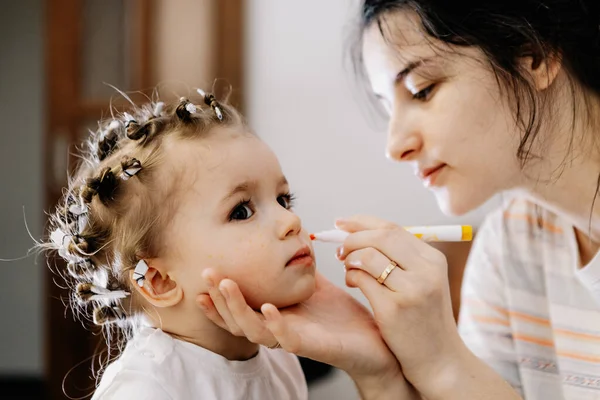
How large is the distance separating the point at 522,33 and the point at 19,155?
3.44 metres

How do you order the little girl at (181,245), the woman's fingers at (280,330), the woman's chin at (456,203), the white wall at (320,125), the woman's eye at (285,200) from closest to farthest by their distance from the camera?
1. the woman's fingers at (280,330)
2. the little girl at (181,245)
3. the woman's eye at (285,200)
4. the woman's chin at (456,203)
5. the white wall at (320,125)

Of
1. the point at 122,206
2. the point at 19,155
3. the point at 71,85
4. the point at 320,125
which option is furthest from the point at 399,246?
the point at 19,155

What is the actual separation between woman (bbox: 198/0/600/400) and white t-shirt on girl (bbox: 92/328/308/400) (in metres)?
0.09

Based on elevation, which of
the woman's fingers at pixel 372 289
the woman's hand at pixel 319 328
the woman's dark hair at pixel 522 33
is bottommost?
the woman's hand at pixel 319 328

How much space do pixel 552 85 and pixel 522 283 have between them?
40 centimetres

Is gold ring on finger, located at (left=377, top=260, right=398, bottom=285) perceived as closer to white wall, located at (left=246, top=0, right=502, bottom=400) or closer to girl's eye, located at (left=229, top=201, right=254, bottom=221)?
girl's eye, located at (left=229, top=201, right=254, bottom=221)

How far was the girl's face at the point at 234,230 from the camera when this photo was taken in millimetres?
1001

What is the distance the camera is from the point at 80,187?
3.54ft

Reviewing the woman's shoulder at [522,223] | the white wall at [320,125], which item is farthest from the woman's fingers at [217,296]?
the white wall at [320,125]

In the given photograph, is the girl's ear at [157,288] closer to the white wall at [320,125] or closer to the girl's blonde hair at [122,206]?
the girl's blonde hair at [122,206]

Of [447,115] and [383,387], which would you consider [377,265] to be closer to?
[383,387]

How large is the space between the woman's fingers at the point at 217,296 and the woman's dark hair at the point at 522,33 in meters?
0.55

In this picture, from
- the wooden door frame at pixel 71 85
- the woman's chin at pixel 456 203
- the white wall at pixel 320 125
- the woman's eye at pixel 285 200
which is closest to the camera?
the woman's eye at pixel 285 200

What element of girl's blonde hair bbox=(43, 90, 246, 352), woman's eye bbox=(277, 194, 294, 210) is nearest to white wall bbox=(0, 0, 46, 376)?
girl's blonde hair bbox=(43, 90, 246, 352)
